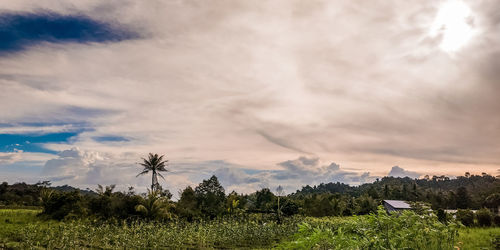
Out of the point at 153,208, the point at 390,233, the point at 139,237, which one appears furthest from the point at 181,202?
the point at 390,233

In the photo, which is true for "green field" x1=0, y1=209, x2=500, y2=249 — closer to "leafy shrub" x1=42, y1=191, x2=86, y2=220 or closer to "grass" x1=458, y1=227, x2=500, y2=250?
"grass" x1=458, y1=227, x2=500, y2=250

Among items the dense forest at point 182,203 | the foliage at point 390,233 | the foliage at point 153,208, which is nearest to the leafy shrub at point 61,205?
the dense forest at point 182,203

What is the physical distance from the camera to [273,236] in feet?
54.0

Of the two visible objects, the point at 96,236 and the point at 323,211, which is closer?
the point at 96,236

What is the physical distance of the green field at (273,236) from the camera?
8.98 ft

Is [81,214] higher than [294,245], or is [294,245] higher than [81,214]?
[294,245]

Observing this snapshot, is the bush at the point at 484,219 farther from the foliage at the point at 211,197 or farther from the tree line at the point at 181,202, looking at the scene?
the foliage at the point at 211,197

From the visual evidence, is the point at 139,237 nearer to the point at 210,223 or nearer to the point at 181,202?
the point at 210,223

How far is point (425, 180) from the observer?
84.8 m

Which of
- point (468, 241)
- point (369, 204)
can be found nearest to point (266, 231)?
point (468, 241)

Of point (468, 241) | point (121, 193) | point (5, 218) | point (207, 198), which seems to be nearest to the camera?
point (468, 241)

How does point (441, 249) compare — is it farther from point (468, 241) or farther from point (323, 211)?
point (323, 211)

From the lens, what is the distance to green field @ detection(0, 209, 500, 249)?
2.74 meters

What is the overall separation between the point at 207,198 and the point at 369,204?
63.0 ft
